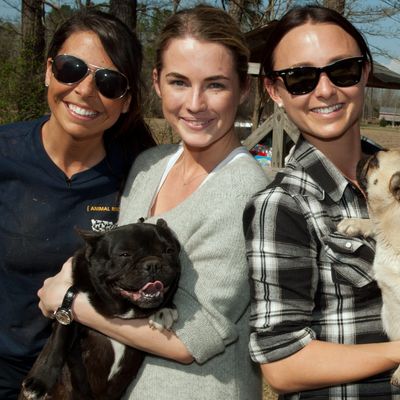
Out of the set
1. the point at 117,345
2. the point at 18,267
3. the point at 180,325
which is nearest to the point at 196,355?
the point at 180,325

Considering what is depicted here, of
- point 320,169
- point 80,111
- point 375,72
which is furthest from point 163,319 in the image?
point 375,72

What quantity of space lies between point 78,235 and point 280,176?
1138 mm

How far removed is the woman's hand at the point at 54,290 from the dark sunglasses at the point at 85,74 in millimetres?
955

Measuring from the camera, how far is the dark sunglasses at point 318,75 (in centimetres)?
258

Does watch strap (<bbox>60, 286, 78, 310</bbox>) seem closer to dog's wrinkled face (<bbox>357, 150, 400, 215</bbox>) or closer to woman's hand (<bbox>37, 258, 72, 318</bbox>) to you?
woman's hand (<bbox>37, 258, 72, 318</bbox>)

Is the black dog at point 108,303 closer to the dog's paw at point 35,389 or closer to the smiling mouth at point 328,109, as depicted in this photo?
the dog's paw at point 35,389

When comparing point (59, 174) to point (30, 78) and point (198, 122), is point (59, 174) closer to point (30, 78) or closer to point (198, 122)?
point (198, 122)

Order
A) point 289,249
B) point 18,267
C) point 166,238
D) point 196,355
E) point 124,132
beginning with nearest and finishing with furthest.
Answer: point 289,249, point 196,355, point 166,238, point 18,267, point 124,132

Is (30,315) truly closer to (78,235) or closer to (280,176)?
(78,235)

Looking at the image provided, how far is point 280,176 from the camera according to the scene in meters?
2.52

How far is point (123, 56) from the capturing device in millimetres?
3195

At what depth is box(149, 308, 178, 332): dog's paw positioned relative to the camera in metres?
2.59

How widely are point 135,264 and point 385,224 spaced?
4.30ft

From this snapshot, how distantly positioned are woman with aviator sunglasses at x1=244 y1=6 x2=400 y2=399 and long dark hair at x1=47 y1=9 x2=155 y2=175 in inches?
40.4
